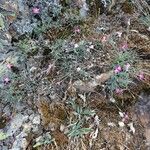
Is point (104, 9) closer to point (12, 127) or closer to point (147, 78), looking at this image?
point (147, 78)

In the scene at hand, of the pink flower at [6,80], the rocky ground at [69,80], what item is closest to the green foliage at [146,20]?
the rocky ground at [69,80]

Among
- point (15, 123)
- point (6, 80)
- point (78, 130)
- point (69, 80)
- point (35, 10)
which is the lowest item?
point (15, 123)

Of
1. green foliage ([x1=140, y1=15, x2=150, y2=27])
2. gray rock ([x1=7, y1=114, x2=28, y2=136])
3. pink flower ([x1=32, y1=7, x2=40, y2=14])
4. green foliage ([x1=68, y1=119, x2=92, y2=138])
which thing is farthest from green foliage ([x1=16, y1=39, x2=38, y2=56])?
green foliage ([x1=140, y1=15, x2=150, y2=27])

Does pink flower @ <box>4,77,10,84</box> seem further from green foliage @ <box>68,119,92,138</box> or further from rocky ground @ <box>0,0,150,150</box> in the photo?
green foliage @ <box>68,119,92,138</box>

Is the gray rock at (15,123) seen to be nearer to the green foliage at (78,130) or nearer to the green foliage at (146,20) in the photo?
the green foliage at (78,130)

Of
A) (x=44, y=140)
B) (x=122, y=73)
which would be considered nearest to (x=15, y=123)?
(x=44, y=140)

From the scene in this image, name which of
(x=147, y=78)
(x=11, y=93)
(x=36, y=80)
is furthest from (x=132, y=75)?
(x=11, y=93)

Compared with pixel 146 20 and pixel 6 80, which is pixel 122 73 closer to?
pixel 146 20

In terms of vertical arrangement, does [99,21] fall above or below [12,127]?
above

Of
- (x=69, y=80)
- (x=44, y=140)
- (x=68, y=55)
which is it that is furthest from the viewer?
(x=68, y=55)
